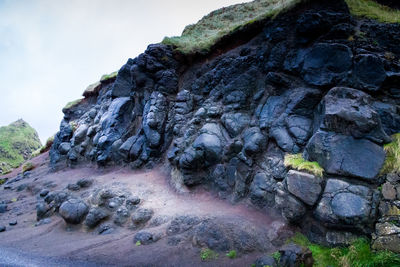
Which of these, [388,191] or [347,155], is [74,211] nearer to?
[347,155]

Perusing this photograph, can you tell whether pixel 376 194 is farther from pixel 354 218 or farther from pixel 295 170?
pixel 295 170

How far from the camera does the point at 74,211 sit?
11.2 m

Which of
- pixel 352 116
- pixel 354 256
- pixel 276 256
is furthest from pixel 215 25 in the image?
pixel 354 256

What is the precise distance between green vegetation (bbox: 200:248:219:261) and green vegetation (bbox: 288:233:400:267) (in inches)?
134

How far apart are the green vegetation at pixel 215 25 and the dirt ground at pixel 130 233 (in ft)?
41.3

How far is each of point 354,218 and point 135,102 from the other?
20.0 metres

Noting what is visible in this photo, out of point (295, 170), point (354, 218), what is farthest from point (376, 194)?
point (295, 170)

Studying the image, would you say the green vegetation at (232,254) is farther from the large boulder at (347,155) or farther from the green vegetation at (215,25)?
the green vegetation at (215,25)

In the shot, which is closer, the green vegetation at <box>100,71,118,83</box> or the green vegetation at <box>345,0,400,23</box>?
the green vegetation at <box>345,0,400,23</box>

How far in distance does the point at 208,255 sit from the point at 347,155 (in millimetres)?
6538

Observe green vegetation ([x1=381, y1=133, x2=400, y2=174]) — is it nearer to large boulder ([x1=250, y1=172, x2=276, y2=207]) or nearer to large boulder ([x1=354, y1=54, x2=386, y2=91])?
large boulder ([x1=354, y1=54, x2=386, y2=91])

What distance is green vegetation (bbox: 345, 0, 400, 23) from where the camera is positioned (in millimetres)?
10961

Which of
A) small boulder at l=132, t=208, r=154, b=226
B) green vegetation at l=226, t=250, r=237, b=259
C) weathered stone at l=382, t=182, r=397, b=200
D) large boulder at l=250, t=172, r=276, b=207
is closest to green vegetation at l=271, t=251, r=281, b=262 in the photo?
green vegetation at l=226, t=250, r=237, b=259

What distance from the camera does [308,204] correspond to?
7426 mm
